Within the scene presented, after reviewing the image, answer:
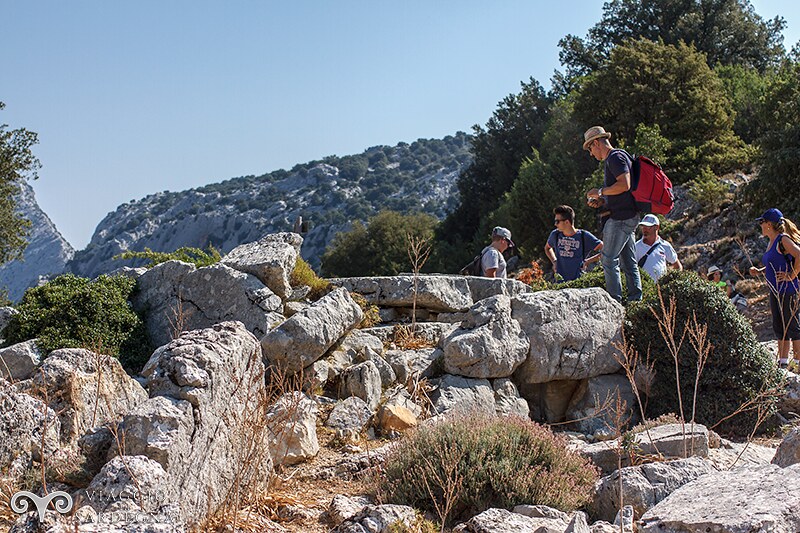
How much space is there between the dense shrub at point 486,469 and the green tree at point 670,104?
78.0 ft

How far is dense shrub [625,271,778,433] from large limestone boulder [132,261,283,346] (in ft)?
12.6

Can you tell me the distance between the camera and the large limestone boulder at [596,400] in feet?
27.7

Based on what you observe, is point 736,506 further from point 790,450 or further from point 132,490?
point 132,490

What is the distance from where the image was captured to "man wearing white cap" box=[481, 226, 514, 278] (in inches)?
444

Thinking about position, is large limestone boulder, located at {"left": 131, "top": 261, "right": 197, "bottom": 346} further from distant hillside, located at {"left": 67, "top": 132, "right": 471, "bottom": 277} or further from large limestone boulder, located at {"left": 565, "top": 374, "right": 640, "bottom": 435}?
distant hillside, located at {"left": 67, "top": 132, "right": 471, "bottom": 277}

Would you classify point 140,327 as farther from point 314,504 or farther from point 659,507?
point 659,507

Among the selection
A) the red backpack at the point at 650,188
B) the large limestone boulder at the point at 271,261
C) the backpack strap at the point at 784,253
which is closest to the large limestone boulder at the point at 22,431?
the large limestone boulder at the point at 271,261

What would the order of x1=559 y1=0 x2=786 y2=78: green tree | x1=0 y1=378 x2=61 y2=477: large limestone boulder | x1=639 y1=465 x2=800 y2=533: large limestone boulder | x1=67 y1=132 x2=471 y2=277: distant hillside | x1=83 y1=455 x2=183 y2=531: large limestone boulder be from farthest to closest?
x1=67 y1=132 x2=471 y2=277: distant hillside < x1=559 y1=0 x2=786 y2=78: green tree < x1=0 y1=378 x2=61 y2=477: large limestone boulder < x1=83 y1=455 x2=183 y2=531: large limestone boulder < x1=639 y1=465 x2=800 y2=533: large limestone boulder

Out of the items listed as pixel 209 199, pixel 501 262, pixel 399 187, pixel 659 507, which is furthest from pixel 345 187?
pixel 659 507

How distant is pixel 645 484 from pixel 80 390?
3896 millimetres

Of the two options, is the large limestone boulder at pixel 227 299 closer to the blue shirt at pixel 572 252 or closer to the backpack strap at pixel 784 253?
the blue shirt at pixel 572 252

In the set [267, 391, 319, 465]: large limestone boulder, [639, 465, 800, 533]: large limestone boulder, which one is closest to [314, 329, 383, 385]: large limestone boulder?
[267, 391, 319, 465]: large limestone boulder

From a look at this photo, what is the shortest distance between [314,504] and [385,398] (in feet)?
7.55

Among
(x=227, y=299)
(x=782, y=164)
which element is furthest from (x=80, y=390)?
(x=782, y=164)
